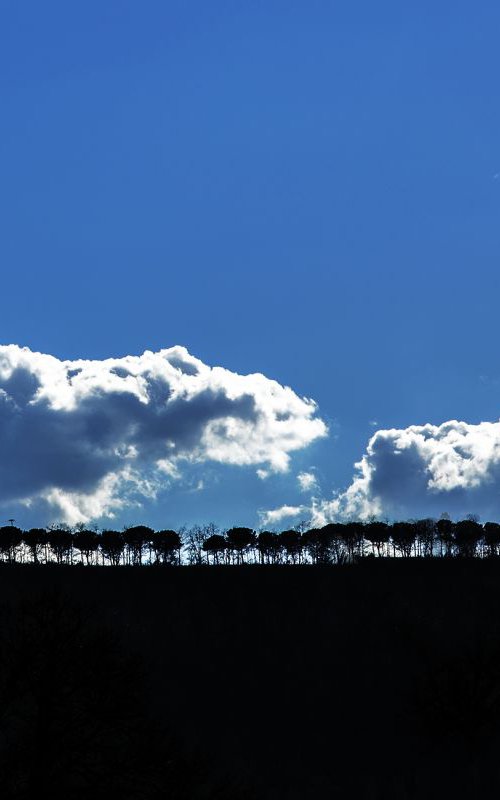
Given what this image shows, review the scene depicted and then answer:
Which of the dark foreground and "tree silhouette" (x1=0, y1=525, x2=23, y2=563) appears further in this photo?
"tree silhouette" (x1=0, y1=525, x2=23, y2=563)

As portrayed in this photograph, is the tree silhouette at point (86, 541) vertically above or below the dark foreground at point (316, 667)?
above

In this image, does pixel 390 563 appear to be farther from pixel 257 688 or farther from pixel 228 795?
pixel 228 795

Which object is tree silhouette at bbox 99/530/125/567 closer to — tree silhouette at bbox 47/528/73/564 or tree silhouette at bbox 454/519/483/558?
tree silhouette at bbox 47/528/73/564

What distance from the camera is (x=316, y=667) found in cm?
7012

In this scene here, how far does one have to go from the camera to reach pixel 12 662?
21188 mm

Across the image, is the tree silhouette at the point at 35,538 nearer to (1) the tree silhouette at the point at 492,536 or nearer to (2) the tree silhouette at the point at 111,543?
(2) the tree silhouette at the point at 111,543

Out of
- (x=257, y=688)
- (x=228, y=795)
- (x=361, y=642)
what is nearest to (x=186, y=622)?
(x=257, y=688)

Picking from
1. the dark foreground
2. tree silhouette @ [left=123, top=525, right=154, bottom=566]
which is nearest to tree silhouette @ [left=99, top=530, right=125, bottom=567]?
tree silhouette @ [left=123, top=525, right=154, bottom=566]

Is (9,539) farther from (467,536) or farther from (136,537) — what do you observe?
(467,536)

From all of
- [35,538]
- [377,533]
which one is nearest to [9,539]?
[35,538]

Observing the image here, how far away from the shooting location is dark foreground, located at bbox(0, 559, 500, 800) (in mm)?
57062

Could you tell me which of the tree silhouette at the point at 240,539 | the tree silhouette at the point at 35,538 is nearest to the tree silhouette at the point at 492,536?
the tree silhouette at the point at 240,539

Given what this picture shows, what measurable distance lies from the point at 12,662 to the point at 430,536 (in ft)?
403

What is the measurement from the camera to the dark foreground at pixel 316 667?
57.1 metres
